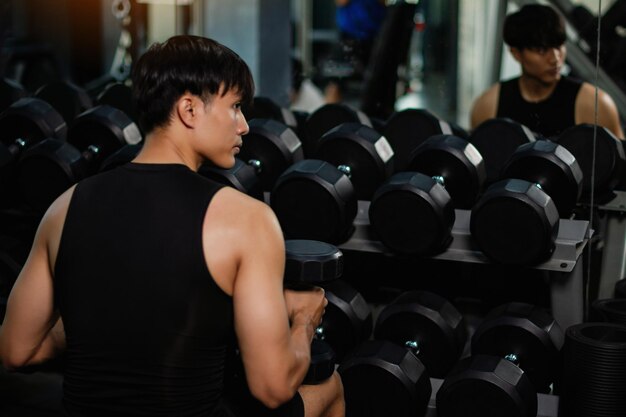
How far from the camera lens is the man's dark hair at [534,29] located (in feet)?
8.46

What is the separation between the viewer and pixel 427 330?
2070mm

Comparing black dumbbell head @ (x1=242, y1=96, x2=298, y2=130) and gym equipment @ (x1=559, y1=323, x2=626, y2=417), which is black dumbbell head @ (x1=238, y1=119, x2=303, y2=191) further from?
gym equipment @ (x1=559, y1=323, x2=626, y2=417)

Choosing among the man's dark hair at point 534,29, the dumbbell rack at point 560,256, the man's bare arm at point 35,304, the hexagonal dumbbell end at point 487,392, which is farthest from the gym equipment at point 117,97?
the man's bare arm at point 35,304

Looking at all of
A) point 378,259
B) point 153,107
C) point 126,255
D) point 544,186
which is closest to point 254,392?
point 126,255

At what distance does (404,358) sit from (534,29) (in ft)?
3.70

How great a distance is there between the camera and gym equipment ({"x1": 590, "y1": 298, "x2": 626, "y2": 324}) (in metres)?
2.03

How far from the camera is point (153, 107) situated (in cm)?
123

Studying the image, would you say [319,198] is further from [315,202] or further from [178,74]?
[178,74]

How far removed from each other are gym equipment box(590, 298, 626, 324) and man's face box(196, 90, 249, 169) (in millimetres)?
1129

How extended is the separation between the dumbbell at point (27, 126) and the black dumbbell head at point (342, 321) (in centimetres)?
94

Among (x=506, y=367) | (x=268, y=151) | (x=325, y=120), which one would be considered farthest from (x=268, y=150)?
(x=506, y=367)

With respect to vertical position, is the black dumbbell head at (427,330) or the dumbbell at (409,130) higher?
the dumbbell at (409,130)

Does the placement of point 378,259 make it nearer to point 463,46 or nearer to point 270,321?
point 270,321

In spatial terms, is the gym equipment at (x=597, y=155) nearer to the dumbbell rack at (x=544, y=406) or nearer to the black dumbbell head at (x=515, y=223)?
the black dumbbell head at (x=515, y=223)
